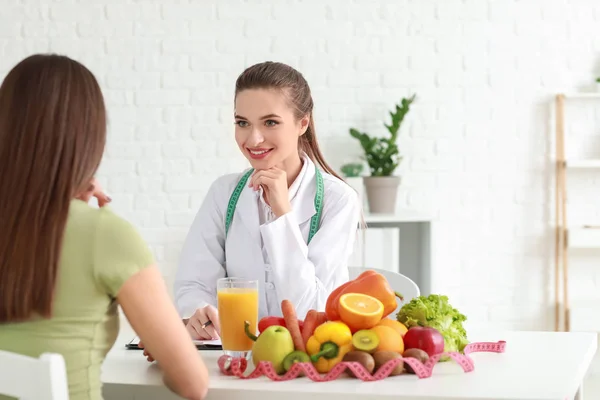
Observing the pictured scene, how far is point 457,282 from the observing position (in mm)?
4320

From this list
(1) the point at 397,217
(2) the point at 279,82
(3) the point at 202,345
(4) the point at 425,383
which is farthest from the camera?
(1) the point at 397,217

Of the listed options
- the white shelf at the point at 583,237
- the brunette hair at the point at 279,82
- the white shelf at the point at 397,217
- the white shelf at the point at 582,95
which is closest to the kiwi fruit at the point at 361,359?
the brunette hair at the point at 279,82

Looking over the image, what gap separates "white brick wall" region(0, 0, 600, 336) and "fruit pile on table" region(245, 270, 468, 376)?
8.71 feet

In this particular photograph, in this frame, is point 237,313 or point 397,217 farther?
point 397,217

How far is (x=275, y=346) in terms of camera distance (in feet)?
5.06

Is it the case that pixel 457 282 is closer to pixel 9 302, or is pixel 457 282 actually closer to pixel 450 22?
pixel 450 22

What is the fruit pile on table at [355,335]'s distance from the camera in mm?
1535

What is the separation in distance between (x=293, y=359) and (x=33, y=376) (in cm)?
51

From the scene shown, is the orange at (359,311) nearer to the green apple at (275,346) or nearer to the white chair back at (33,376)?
the green apple at (275,346)

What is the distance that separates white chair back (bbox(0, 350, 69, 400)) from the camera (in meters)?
1.16

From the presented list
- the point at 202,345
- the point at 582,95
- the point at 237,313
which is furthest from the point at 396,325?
the point at 582,95

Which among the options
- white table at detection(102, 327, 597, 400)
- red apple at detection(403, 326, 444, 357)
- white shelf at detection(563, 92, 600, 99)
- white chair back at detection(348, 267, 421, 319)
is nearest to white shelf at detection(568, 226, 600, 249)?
white shelf at detection(563, 92, 600, 99)

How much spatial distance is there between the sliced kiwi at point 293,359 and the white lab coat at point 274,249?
0.56 meters

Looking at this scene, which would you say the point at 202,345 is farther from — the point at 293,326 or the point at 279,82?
the point at 279,82
